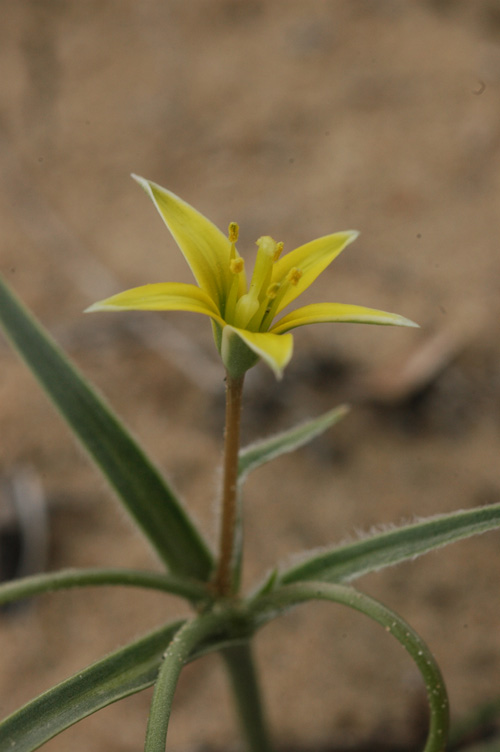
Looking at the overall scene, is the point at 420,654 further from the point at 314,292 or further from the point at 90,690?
the point at 314,292

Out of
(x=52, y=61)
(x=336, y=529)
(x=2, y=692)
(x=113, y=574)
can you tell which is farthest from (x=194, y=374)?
(x=52, y=61)

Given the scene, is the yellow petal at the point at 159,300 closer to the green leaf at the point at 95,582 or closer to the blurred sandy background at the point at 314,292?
the green leaf at the point at 95,582

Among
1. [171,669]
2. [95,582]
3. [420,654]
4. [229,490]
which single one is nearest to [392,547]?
[420,654]

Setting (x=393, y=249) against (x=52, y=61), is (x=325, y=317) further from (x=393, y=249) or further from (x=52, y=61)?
(x=52, y=61)

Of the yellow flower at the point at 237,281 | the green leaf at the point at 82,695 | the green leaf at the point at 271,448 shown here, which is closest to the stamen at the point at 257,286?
the yellow flower at the point at 237,281

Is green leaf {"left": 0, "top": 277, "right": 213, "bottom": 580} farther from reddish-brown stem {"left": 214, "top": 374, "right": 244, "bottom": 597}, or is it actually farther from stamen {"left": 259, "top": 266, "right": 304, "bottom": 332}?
stamen {"left": 259, "top": 266, "right": 304, "bottom": 332}

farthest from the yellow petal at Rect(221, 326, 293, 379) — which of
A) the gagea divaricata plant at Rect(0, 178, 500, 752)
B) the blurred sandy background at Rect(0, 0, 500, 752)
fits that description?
the blurred sandy background at Rect(0, 0, 500, 752)

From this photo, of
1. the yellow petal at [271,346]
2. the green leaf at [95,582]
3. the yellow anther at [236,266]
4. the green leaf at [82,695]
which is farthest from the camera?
the green leaf at [95,582]
